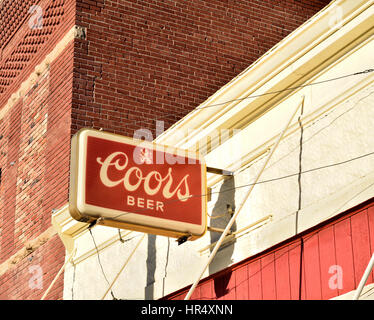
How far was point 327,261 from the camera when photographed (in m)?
8.15

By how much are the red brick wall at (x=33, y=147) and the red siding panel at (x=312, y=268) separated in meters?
5.90

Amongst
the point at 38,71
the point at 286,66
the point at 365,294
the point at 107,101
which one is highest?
the point at 38,71

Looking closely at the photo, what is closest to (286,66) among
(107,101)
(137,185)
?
(137,185)

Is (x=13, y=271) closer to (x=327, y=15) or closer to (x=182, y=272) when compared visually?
(x=182, y=272)

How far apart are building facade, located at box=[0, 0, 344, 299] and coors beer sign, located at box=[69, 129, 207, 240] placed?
0.49 m

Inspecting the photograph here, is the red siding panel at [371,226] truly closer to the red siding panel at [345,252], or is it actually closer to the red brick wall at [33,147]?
the red siding panel at [345,252]

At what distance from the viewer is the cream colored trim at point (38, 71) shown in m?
14.9

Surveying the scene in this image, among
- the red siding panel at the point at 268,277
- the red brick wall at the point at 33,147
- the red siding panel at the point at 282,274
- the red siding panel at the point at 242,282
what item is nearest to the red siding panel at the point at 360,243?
the red siding panel at the point at 282,274

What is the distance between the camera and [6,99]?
56.6ft

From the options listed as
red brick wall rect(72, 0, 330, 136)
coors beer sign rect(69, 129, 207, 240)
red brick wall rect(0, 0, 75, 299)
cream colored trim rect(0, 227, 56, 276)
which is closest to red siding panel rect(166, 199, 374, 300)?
coors beer sign rect(69, 129, 207, 240)

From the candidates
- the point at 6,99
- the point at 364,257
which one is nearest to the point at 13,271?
the point at 6,99

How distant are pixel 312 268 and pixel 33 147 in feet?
27.5

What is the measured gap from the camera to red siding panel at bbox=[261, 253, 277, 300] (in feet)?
28.9

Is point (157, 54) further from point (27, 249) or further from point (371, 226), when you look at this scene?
point (371, 226)
